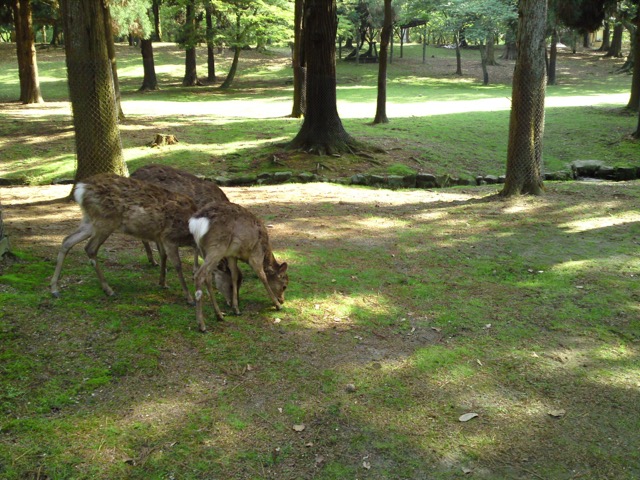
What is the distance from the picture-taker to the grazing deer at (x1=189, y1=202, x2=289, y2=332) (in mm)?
5207

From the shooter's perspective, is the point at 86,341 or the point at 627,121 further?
the point at 627,121

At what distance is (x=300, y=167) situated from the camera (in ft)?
45.6

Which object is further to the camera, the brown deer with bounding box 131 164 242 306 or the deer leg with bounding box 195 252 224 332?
the brown deer with bounding box 131 164 242 306

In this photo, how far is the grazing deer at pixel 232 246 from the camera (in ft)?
17.1

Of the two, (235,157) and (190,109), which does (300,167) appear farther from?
(190,109)

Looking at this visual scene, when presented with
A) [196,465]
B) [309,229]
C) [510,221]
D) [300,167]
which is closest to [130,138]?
[300,167]

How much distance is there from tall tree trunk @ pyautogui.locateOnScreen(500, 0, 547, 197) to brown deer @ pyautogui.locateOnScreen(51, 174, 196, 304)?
277 inches

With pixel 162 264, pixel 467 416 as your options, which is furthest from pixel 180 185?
pixel 467 416

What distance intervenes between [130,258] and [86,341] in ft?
6.91

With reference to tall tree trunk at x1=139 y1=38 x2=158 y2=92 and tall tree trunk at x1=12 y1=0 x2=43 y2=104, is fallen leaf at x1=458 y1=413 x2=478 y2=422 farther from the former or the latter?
tall tree trunk at x1=139 y1=38 x2=158 y2=92

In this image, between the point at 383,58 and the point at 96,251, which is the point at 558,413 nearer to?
the point at 96,251

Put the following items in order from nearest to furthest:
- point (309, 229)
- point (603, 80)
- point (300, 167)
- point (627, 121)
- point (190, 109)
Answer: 1. point (309, 229)
2. point (300, 167)
3. point (627, 121)
4. point (190, 109)
5. point (603, 80)

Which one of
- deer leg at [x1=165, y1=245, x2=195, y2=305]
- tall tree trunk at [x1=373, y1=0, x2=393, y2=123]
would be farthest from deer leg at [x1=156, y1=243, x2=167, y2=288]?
tall tree trunk at [x1=373, y1=0, x2=393, y2=123]

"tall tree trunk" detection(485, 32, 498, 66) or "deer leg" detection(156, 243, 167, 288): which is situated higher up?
"tall tree trunk" detection(485, 32, 498, 66)
